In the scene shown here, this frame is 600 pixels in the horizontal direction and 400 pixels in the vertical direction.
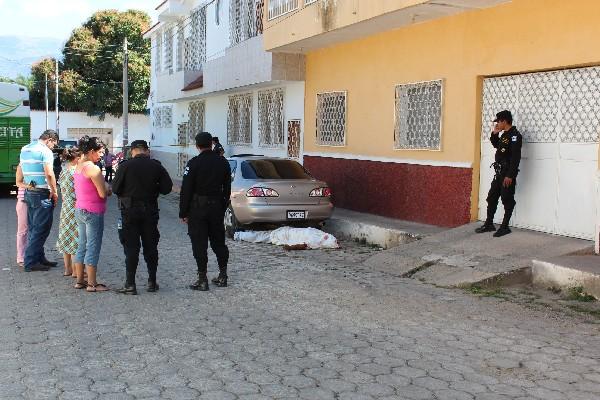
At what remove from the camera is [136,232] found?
7.43 m

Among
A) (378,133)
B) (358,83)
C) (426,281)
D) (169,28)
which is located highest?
(169,28)

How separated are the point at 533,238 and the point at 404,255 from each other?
67.1 inches

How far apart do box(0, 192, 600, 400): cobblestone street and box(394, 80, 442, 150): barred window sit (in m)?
4.03

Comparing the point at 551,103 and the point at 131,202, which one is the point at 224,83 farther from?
the point at 131,202

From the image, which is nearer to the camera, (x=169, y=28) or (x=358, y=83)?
(x=358, y=83)

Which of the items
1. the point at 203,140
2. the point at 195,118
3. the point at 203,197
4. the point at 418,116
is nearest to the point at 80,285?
the point at 203,197

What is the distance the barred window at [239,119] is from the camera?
21.0 metres

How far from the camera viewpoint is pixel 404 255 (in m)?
9.65

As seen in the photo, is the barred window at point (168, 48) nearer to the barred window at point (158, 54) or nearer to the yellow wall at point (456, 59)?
the barred window at point (158, 54)

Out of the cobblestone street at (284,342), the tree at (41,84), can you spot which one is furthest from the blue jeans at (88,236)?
the tree at (41,84)

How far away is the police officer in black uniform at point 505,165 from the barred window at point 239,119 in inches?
475

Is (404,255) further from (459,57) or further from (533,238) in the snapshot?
(459,57)

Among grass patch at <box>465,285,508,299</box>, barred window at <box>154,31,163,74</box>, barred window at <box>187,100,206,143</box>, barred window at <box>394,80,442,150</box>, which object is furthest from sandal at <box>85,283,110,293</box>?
barred window at <box>154,31,163,74</box>

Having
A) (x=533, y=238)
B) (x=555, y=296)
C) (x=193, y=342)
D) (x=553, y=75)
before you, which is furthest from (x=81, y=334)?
(x=553, y=75)
